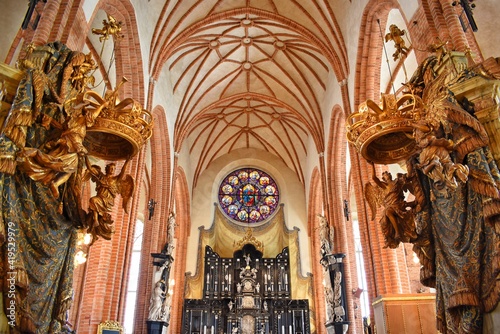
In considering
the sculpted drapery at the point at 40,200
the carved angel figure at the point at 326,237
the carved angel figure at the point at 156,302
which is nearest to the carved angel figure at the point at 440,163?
the sculpted drapery at the point at 40,200

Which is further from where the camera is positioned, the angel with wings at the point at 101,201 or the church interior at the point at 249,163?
the angel with wings at the point at 101,201

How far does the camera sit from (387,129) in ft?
19.9

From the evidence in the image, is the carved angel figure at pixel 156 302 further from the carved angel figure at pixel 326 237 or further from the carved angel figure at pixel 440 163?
the carved angel figure at pixel 440 163

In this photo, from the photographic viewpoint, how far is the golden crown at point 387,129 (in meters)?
5.94

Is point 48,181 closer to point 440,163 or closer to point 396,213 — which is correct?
point 440,163

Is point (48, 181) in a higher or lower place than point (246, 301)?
lower

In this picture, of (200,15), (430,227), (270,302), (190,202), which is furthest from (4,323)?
(190,202)

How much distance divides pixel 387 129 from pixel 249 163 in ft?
53.9

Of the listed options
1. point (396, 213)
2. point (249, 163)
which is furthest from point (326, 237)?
point (249, 163)

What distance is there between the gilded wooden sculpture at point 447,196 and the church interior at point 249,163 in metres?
0.02

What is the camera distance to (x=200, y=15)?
13.6 meters

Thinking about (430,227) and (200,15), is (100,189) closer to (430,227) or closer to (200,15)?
(430,227)

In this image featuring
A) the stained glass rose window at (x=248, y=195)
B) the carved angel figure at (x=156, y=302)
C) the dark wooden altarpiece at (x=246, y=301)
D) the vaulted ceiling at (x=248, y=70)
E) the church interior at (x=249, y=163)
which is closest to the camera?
the church interior at (x=249, y=163)

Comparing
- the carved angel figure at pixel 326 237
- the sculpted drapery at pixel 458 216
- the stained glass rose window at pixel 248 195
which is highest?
the stained glass rose window at pixel 248 195
